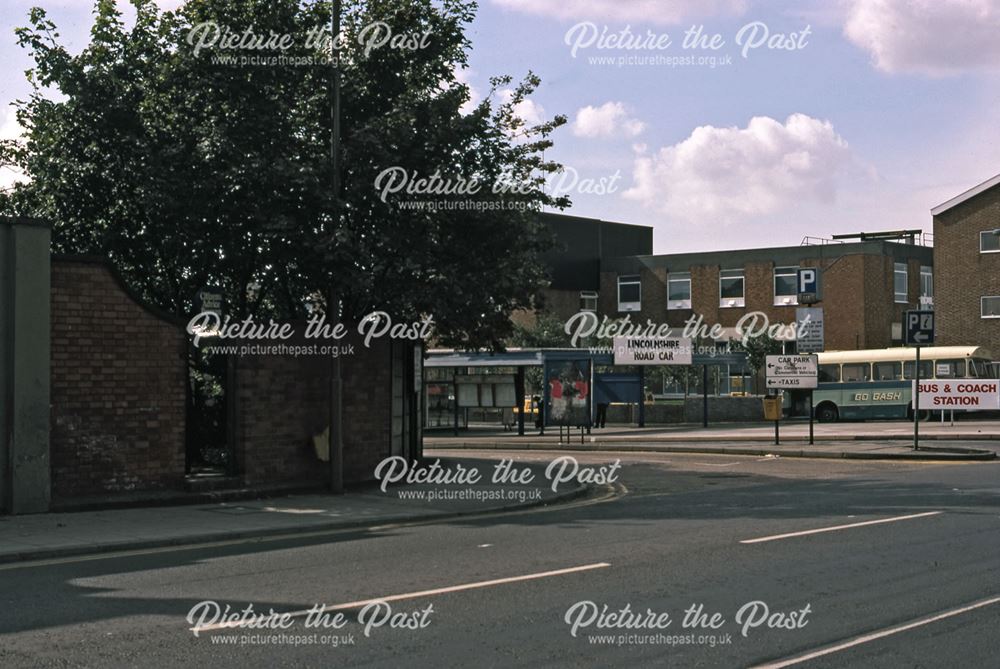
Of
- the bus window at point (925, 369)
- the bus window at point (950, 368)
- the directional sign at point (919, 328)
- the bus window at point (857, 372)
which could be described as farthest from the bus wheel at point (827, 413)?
the directional sign at point (919, 328)

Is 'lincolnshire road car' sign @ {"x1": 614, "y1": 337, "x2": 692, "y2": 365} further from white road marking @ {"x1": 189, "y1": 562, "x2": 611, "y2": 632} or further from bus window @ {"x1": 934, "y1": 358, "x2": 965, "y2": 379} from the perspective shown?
white road marking @ {"x1": 189, "y1": 562, "x2": 611, "y2": 632}

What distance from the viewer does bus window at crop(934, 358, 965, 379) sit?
4216 cm

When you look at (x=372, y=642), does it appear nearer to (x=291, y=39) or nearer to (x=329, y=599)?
(x=329, y=599)

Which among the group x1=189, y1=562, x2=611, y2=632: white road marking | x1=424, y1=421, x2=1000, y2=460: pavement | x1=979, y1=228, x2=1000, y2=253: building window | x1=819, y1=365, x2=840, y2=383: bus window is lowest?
x1=424, y1=421, x2=1000, y2=460: pavement

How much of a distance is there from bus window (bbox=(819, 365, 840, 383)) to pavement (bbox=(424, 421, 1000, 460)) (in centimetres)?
616

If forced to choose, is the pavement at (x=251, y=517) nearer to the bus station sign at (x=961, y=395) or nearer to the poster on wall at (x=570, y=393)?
the poster on wall at (x=570, y=393)

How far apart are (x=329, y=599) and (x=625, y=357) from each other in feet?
106

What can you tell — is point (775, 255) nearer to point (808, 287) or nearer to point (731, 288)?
point (731, 288)

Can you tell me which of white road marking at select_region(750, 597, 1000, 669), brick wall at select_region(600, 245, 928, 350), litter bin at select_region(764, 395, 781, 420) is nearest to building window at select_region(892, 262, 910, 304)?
brick wall at select_region(600, 245, 928, 350)

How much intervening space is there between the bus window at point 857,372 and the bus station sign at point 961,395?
6981mm

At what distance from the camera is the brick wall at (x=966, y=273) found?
5381cm

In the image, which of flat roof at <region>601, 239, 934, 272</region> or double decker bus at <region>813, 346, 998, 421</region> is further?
flat roof at <region>601, 239, 934, 272</region>

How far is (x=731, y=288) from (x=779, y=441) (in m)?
33.7

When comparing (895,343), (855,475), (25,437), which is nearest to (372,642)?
(25,437)
